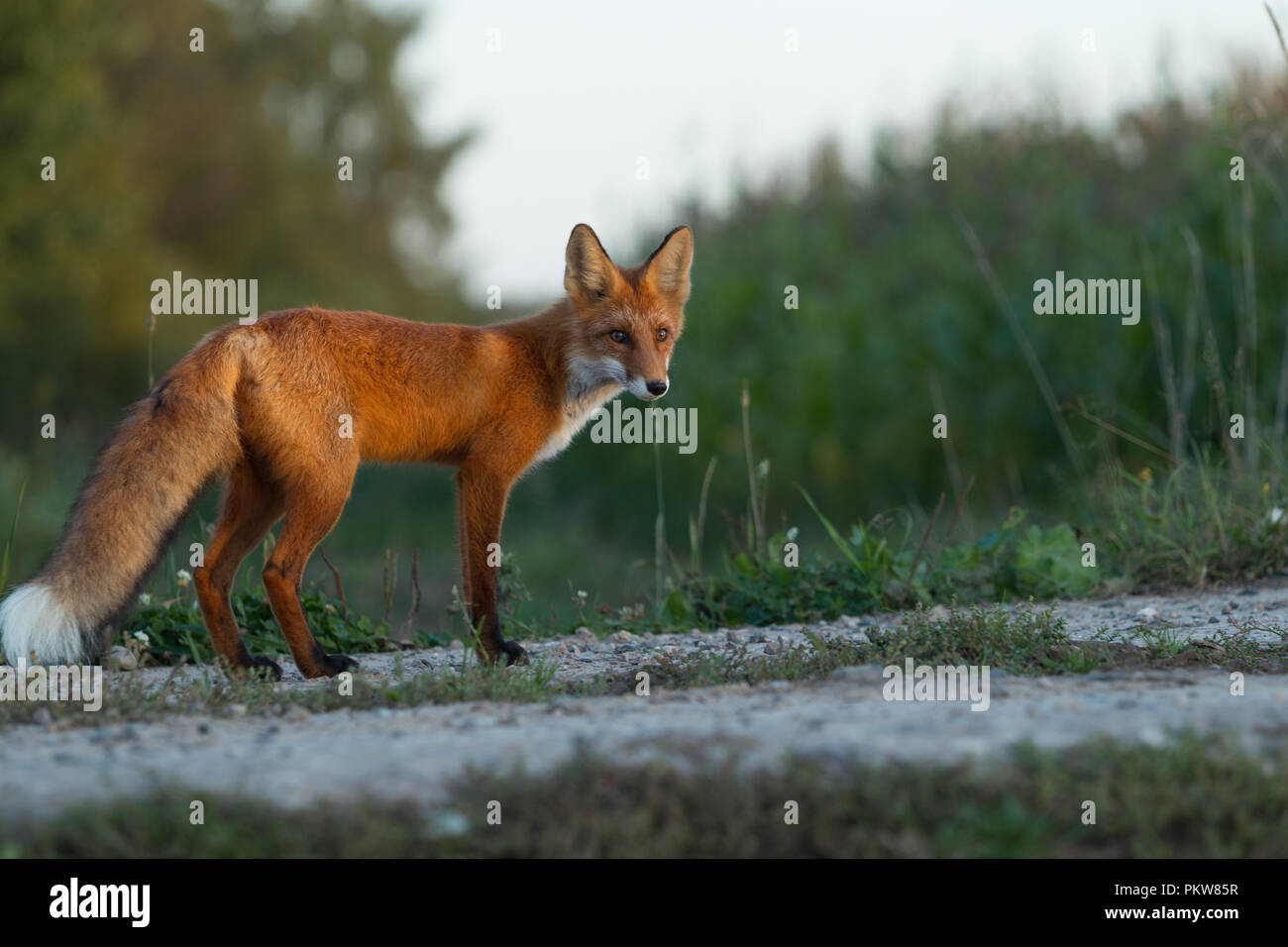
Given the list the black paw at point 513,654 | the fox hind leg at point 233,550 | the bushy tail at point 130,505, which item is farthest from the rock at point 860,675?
the bushy tail at point 130,505

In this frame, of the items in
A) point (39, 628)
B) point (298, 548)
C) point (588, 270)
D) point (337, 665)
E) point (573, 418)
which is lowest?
point (337, 665)

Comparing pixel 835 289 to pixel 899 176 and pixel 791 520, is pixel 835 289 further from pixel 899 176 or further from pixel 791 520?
pixel 791 520

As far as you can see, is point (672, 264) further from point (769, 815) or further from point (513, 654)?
point (769, 815)

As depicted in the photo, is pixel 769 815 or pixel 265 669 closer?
pixel 769 815

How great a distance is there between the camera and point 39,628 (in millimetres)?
4477

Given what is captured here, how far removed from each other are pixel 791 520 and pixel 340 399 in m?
10.7

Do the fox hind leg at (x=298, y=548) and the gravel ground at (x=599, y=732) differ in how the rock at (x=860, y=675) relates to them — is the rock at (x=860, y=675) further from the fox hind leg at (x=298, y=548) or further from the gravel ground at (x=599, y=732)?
the fox hind leg at (x=298, y=548)

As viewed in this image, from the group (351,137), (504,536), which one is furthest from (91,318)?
(351,137)

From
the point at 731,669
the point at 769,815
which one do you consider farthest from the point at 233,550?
the point at 769,815

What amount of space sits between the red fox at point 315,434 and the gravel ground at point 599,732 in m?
0.95

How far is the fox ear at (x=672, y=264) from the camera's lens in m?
6.30

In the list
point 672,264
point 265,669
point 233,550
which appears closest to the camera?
point 265,669

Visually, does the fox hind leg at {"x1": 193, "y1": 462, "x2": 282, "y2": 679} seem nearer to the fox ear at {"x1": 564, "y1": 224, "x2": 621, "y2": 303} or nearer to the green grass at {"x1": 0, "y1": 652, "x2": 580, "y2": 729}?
the green grass at {"x1": 0, "y1": 652, "x2": 580, "y2": 729}

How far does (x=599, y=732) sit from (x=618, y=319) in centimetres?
299
